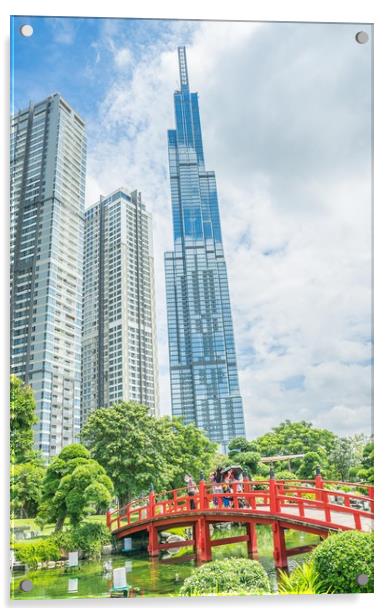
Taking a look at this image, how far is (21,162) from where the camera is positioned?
216 inches

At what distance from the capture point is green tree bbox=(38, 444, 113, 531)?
5.15 meters

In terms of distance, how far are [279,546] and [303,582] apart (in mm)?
367

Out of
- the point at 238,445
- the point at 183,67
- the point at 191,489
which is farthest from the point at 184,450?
the point at 183,67

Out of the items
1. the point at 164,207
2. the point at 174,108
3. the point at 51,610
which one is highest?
the point at 174,108

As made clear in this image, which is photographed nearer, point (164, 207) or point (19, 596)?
point (19, 596)

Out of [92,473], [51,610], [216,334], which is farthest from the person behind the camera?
[216,334]

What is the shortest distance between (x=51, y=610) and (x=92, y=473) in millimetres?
1182

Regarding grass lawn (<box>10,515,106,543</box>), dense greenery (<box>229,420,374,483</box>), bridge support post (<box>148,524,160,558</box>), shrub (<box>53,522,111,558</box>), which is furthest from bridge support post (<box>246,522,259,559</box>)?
grass lawn (<box>10,515,106,543</box>)

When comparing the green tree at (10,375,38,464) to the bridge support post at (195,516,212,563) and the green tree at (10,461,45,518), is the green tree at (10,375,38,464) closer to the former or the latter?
the green tree at (10,461,45,518)

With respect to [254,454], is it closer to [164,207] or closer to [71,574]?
[71,574]

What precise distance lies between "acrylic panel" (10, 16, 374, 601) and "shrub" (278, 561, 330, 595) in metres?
0.11

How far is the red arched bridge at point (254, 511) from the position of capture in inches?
188

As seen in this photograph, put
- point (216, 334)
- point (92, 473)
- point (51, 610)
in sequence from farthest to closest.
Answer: point (216, 334), point (92, 473), point (51, 610)
